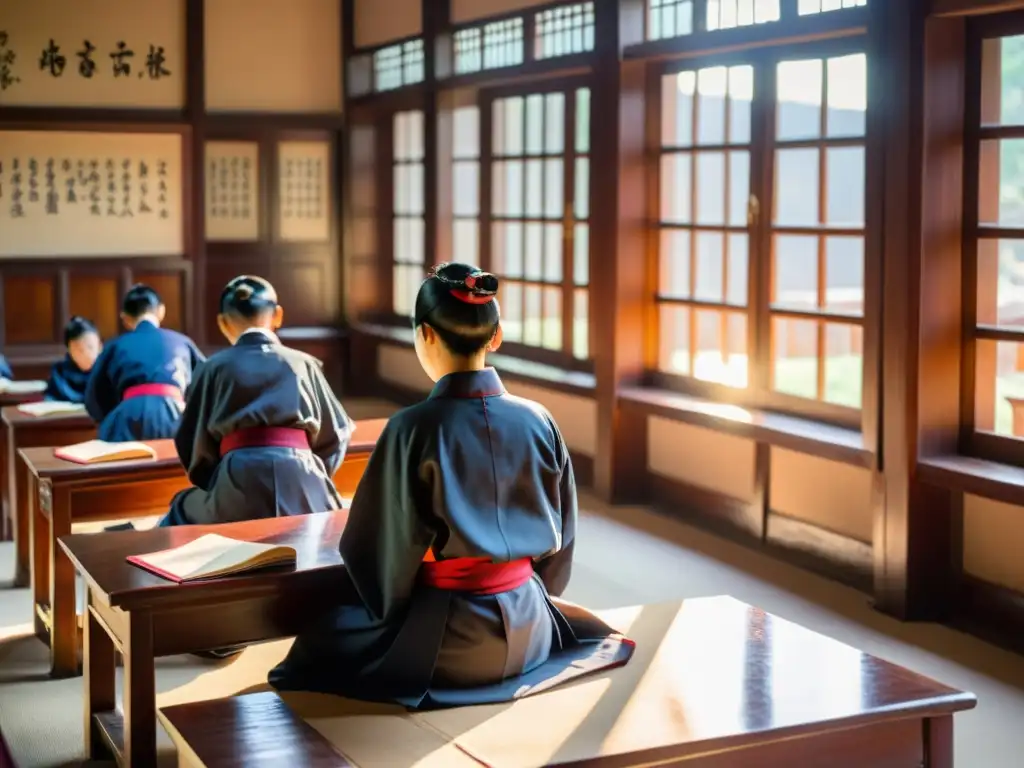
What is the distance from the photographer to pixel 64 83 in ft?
27.7

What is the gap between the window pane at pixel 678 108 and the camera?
228 inches

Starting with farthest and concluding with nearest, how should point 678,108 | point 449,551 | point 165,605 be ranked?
point 678,108, point 165,605, point 449,551

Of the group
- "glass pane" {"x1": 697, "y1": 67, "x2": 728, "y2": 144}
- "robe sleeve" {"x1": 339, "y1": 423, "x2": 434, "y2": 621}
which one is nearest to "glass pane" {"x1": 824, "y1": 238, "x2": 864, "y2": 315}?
"glass pane" {"x1": 697, "y1": 67, "x2": 728, "y2": 144}

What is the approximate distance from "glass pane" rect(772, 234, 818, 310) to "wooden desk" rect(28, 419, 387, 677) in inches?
67.7

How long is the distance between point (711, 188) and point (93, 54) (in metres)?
4.45

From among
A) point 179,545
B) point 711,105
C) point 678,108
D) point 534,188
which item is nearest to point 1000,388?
point 711,105

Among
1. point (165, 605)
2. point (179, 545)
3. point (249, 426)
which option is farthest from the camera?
point (249, 426)

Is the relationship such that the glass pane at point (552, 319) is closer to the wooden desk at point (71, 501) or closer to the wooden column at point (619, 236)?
the wooden column at point (619, 236)

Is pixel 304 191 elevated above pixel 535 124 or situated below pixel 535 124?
below

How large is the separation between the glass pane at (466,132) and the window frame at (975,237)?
3.72 m

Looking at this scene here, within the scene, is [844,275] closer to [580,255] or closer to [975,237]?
[975,237]

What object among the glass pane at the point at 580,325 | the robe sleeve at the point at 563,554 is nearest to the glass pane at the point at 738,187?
the glass pane at the point at 580,325

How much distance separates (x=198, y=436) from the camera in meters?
3.83

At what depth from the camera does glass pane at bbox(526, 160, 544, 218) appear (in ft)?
22.5
